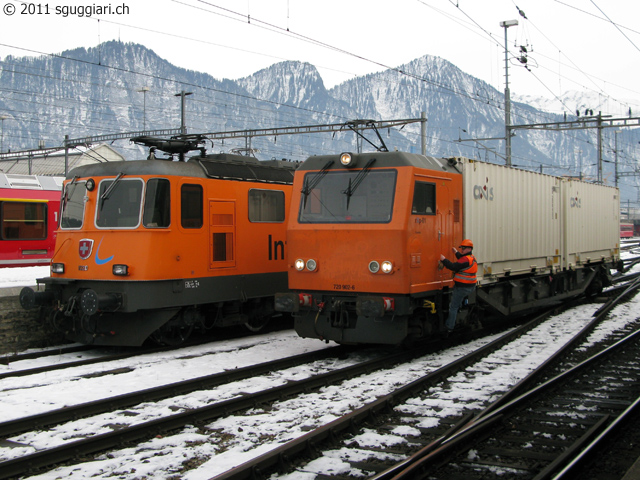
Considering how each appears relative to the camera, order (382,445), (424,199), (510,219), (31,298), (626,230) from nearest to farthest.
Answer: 1. (382,445)
2. (424,199)
3. (31,298)
4. (510,219)
5. (626,230)

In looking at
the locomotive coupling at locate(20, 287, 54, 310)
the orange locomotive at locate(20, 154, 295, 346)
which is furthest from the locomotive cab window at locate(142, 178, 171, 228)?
the locomotive coupling at locate(20, 287, 54, 310)

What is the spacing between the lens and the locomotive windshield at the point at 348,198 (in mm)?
9977

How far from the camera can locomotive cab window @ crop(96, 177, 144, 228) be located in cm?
1077

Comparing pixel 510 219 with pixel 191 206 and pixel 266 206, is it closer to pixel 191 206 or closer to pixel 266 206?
pixel 266 206

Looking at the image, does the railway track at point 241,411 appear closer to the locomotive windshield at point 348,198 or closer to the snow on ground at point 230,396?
the snow on ground at point 230,396

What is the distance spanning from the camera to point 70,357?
420 inches

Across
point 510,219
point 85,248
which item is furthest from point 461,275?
point 85,248

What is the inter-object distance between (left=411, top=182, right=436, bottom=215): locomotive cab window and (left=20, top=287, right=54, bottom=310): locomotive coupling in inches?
247

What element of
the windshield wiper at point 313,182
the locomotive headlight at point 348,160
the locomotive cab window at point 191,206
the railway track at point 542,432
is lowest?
the railway track at point 542,432

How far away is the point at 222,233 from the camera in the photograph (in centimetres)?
1190

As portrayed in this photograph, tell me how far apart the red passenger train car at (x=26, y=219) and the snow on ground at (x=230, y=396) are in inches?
414

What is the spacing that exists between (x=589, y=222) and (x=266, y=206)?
9.28m

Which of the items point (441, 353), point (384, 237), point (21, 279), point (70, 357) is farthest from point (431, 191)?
point (21, 279)

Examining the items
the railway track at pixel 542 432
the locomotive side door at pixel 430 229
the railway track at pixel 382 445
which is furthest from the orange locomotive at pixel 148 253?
the railway track at pixel 542 432
